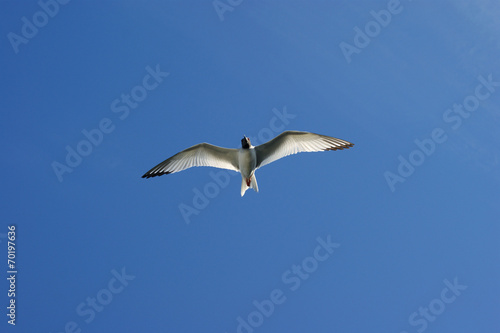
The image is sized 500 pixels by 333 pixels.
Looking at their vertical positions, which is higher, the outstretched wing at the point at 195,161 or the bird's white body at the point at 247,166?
the outstretched wing at the point at 195,161

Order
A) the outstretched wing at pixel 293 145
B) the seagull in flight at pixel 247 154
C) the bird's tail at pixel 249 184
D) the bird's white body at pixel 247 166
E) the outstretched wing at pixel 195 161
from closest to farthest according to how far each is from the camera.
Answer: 1. the outstretched wing at pixel 293 145
2. the seagull in flight at pixel 247 154
3. the bird's white body at pixel 247 166
4. the bird's tail at pixel 249 184
5. the outstretched wing at pixel 195 161

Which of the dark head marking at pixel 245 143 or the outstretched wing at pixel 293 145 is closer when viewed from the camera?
the outstretched wing at pixel 293 145

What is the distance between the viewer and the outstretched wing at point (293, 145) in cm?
3666

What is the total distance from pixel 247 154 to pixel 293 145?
1.79 meters

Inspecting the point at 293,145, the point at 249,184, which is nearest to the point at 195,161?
the point at 249,184

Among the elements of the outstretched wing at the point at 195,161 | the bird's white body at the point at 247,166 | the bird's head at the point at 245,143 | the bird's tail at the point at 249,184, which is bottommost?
the bird's tail at the point at 249,184

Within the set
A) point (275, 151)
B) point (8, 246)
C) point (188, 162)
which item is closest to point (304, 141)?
point (275, 151)

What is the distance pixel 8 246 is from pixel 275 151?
11275 millimetres

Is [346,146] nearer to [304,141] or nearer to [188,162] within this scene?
[304,141]

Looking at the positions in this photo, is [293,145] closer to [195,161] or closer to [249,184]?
[249,184]

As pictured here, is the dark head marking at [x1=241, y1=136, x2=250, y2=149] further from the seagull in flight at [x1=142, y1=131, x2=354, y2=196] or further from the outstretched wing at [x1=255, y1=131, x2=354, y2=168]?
the outstretched wing at [x1=255, y1=131, x2=354, y2=168]

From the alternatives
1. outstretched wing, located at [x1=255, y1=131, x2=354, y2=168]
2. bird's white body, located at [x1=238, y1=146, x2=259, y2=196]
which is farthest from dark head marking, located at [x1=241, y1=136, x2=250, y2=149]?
outstretched wing, located at [x1=255, y1=131, x2=354, y2=168]

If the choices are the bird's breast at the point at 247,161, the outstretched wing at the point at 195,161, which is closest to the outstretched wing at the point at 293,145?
the bird's breast at the point at 247,161

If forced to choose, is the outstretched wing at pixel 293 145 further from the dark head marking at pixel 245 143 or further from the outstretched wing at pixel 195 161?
the outstretched wing at pixel 195 161
